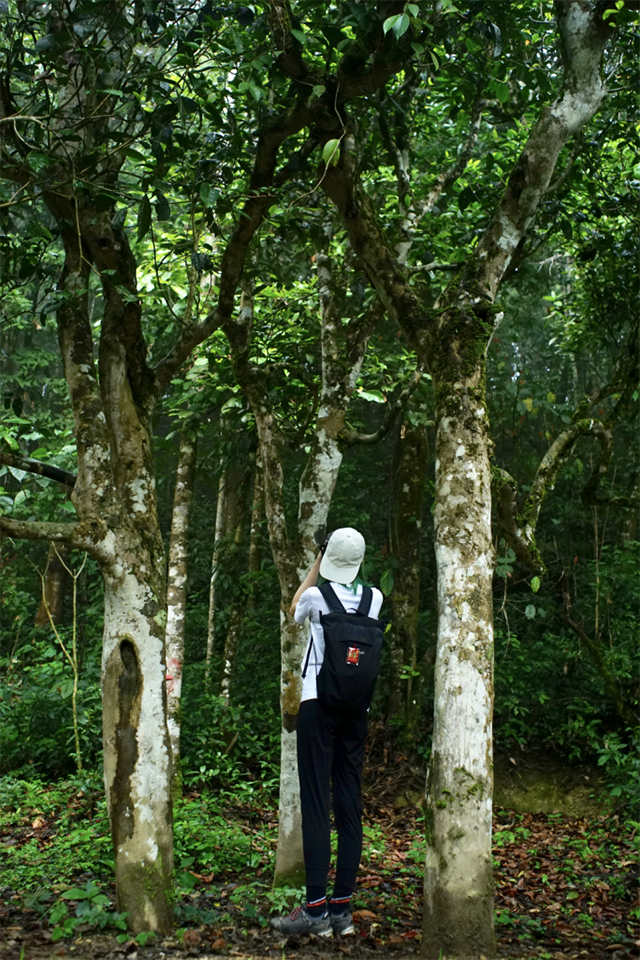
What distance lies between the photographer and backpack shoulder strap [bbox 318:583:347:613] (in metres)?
3.86

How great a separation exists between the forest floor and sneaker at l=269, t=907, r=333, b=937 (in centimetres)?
5

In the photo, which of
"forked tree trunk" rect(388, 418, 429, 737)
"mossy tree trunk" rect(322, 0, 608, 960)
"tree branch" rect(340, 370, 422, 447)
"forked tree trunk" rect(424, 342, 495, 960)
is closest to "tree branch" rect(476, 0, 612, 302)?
"mossy tree trunk" rect(322, 0, 608, 960)

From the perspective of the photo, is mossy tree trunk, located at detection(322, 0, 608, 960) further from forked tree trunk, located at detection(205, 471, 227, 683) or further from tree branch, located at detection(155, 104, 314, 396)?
forked tree trunk, located at detection(205, 471, 227, 683)

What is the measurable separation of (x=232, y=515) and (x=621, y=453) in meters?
6.12

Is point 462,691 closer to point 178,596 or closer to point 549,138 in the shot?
point 549,138

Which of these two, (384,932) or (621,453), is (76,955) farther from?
(621,453)

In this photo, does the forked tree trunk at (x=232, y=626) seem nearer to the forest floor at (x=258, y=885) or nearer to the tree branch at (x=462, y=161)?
the forest floor at (x=258, y=885)

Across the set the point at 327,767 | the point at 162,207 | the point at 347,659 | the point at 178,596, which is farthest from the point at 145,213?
the point at 178,596

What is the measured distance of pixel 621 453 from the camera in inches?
456

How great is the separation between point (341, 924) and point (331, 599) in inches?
64.2

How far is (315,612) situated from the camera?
3898 millimetres

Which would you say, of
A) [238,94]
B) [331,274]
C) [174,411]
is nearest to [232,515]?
[174,411]

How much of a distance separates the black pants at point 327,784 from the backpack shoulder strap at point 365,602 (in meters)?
0.52

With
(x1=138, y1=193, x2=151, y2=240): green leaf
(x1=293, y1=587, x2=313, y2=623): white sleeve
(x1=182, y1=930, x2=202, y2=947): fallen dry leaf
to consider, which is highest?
(x1=138, y1=193, x2=151, y2=240): green leaf
